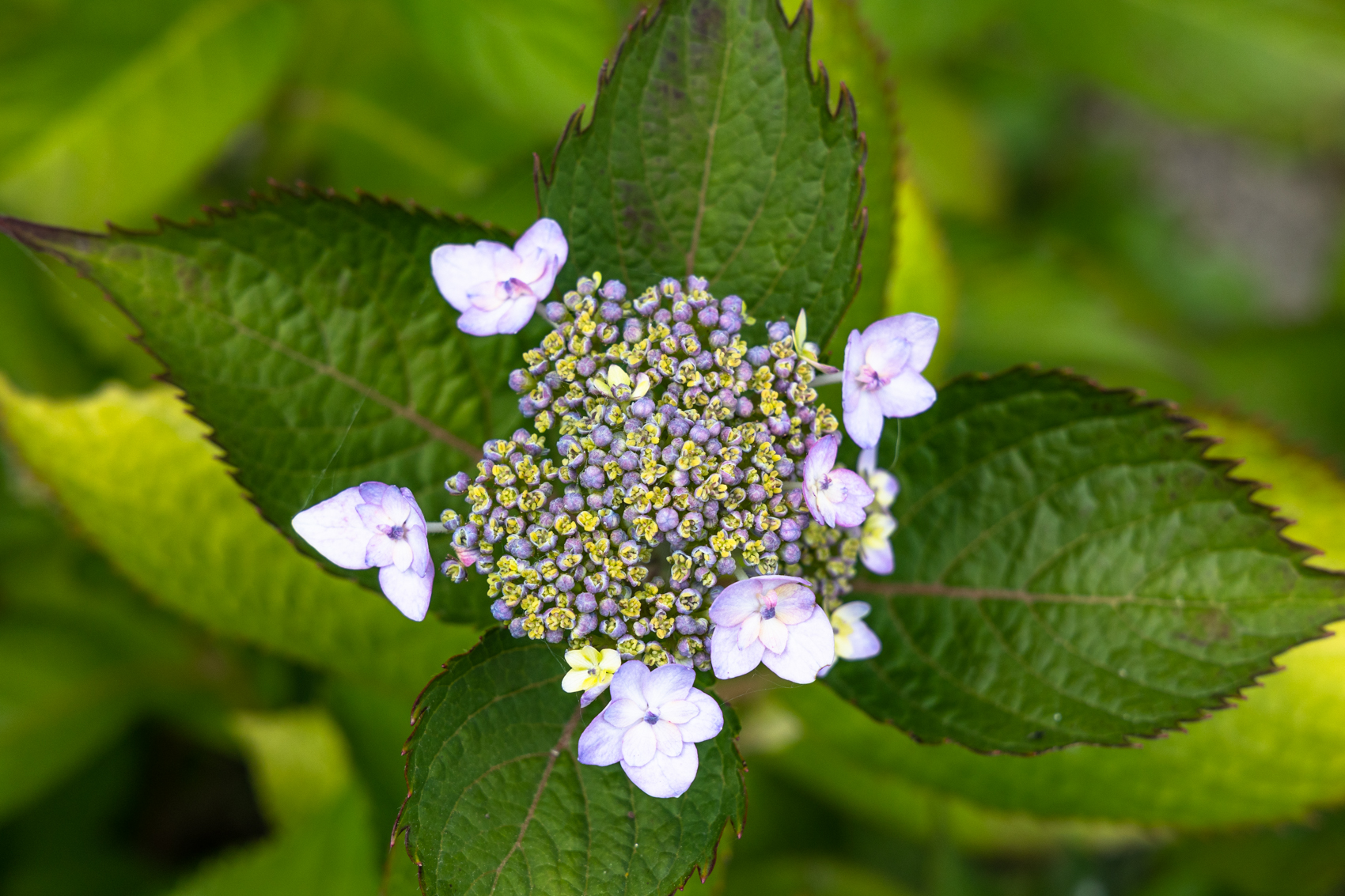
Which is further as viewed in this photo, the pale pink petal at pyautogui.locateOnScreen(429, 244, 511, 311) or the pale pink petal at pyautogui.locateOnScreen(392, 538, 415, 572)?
the pale pink petal at pyautogui.locateOnScreen(429, 244, 511, 311)

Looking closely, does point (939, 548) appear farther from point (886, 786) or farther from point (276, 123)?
point (276, 123)

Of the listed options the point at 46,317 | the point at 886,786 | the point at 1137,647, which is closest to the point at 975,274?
the point at 886,786

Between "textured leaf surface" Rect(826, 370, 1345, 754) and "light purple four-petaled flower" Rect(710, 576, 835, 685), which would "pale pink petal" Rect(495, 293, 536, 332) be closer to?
"light purple four-petaled flower" Rect(710, 576, 835, 685)

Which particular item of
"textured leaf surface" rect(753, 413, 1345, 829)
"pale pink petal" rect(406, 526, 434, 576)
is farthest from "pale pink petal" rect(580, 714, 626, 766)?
"textured leaf surface" rect(753, 413, 1345, 829)

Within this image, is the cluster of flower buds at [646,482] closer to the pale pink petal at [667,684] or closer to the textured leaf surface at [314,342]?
the pale pink petal at [667,684]

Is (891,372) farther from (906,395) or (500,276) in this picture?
(500,276)

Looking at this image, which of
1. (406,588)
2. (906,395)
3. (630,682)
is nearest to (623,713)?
(630,682)
